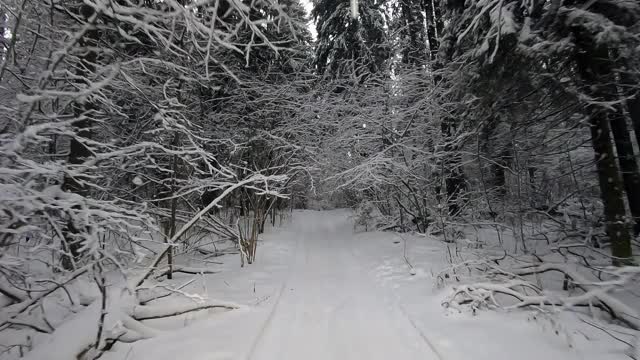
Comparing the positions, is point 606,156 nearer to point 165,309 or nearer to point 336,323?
point 336,323

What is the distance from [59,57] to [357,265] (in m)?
6.56

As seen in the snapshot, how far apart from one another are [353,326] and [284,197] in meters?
1.89

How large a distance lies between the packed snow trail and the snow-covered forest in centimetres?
3

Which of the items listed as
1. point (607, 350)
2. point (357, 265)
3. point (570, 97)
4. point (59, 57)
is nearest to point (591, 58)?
point (570, 97)

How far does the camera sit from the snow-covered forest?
2762 mm

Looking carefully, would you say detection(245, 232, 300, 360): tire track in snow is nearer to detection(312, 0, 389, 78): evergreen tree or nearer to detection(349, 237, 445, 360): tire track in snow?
detection(349, 237, 445, 360): tire track in snow

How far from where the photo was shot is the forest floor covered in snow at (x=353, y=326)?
338 cm

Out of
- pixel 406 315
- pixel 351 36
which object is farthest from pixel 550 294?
pixel 351 36

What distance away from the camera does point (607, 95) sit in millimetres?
4848

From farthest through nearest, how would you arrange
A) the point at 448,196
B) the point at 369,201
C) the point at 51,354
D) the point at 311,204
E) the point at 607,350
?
the point at 311,204
the point at 369,201
the point at 448,196
the point at 607,350
the point at 51,354

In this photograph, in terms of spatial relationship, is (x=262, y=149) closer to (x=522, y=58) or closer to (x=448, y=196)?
(x=448, y=196)

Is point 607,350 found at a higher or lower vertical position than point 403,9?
lower

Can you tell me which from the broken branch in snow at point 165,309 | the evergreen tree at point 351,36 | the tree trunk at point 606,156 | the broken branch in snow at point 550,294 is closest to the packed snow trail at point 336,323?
the broken branch in snow at point 165,309

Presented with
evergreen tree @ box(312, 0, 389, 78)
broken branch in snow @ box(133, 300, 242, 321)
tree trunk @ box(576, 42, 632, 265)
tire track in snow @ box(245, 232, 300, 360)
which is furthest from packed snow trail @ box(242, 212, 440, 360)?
evergreen tree @ box(312, 0, 389, 78)
